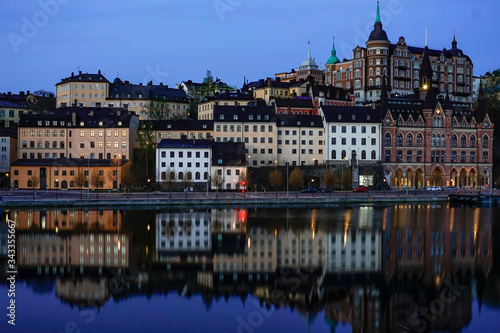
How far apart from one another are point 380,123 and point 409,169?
8497 mm

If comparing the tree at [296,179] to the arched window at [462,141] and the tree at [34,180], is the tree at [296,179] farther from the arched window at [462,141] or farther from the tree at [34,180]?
the tree at [34,180]

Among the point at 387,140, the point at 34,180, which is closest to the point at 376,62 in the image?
the point at 387,140

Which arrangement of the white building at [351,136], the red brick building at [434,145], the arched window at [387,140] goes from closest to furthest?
the white building at [351,136] → the arched window at [387,140] → the red brick building at [434,145]

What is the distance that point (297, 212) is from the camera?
61.8 meters

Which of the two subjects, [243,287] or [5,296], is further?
[243,287]

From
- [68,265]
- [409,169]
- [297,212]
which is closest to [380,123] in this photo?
[409,169]

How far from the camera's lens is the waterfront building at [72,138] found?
83812 mm

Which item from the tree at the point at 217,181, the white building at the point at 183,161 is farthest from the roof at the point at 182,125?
the tree at the point at 217,181

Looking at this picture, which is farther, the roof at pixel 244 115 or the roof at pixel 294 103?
the roof at pixel 294 103

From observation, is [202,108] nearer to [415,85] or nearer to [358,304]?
[415,85]

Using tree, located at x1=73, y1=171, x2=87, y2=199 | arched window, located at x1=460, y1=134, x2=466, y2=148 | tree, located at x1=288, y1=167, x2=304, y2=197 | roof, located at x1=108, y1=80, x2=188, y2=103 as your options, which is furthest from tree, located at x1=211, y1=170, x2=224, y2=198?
arched window, located at x1=460, y1=134, x2=466, y2=148

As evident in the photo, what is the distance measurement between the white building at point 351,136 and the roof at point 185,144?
59.1 feet

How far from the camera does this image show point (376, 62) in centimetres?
11462

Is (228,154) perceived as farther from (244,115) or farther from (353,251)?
(353,251)
